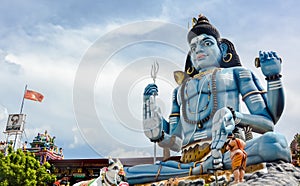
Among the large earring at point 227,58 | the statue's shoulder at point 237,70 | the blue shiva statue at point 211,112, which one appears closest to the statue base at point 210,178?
the blue shiva statue at point 211,112

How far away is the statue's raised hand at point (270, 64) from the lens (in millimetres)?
7363

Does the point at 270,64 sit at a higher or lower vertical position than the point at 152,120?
higher

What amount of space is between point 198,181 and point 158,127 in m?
2.20

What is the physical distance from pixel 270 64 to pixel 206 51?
203 cm

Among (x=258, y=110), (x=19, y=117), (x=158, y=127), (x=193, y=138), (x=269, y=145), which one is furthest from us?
(x=19, y=117)

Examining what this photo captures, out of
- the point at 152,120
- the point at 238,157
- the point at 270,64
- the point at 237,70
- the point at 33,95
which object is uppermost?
the point at 33,95

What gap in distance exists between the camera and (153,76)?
7.84 metres

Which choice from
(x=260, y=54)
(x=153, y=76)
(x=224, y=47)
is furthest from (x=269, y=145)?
(x=224, y=47)

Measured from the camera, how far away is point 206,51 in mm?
9008

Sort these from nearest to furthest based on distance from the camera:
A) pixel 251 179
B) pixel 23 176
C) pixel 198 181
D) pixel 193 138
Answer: pixel 251 179 → pixel 198 181 → pixel 193 138 → pixel 23 176

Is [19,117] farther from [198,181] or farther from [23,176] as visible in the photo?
[198,181]

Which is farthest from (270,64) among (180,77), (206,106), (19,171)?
(19,171)

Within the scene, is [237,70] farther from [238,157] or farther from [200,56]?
[238,157]

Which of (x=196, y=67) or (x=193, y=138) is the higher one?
(x=196, y=67)
